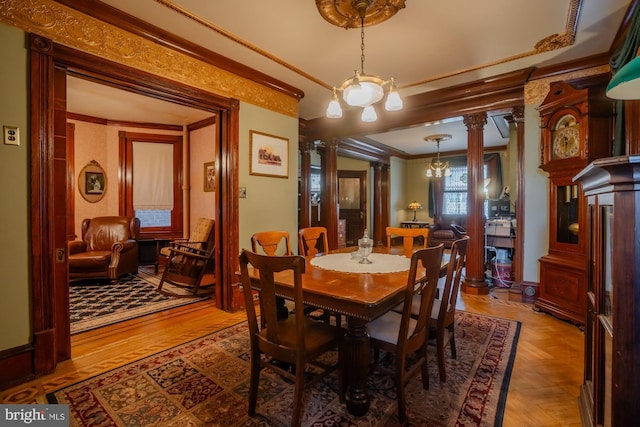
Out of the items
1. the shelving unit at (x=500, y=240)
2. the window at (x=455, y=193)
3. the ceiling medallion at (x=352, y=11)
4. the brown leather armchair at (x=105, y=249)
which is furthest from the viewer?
the window at (x=455, y=193)

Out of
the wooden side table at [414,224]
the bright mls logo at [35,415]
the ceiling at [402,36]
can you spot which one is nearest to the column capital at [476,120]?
the ceiling at [402,36]

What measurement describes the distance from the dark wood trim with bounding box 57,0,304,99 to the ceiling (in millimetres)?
62

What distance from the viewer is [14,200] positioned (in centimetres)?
195

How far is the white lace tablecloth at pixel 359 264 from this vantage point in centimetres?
199

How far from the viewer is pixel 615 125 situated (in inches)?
108

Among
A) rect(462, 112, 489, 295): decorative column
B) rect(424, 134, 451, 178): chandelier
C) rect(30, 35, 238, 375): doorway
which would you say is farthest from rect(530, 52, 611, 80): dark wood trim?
rect(30, 35, 238, 375): doorway

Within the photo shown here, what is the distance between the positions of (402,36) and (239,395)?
3078 millimetres

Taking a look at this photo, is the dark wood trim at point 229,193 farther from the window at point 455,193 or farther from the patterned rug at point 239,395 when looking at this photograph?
the window at point 455,193

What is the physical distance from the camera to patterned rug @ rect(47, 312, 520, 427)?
5.17 feet

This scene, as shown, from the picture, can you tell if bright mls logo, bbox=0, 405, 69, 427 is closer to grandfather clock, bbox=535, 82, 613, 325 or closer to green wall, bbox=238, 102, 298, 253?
green wall, bbox=238, 102, 298, 253

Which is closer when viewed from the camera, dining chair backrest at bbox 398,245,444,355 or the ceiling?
dining chair backrest at bbox 398,245,444,355

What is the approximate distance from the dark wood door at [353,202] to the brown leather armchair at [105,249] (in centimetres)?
505

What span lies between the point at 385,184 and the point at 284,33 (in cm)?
601

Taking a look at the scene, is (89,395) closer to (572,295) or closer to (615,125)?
(572,295)
